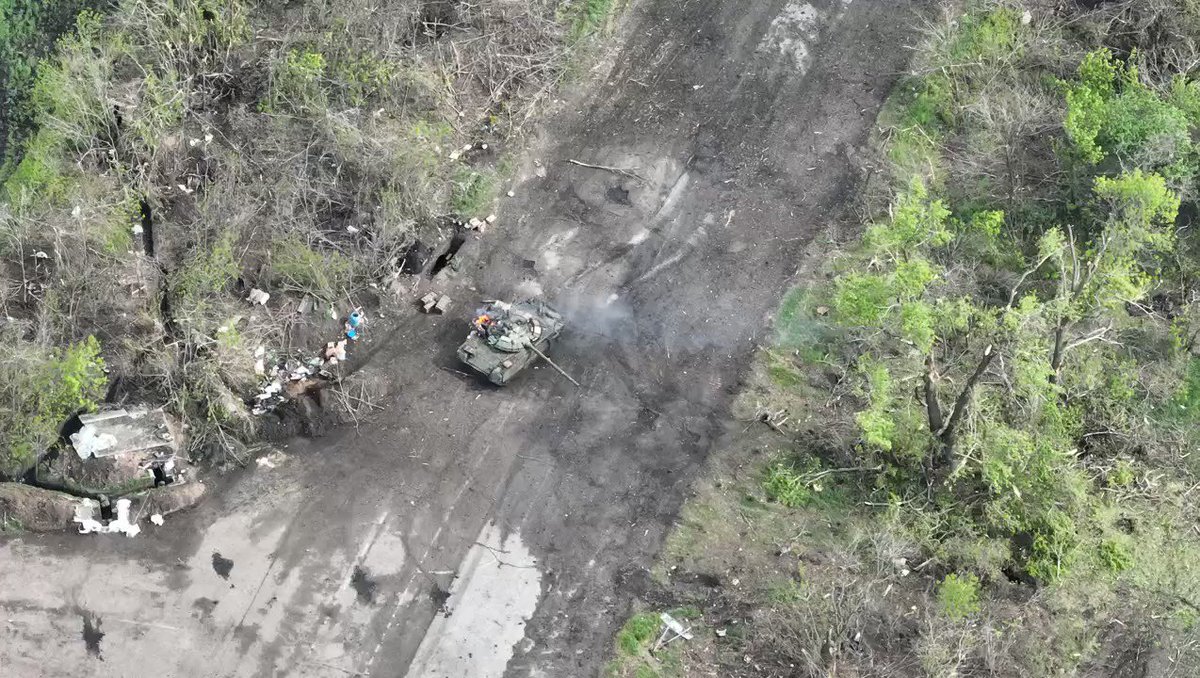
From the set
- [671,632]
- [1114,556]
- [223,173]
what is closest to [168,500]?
[223,173]

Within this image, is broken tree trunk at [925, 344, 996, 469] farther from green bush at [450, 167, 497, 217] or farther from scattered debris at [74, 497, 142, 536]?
scattered debris at [74, 497, 142, 536]

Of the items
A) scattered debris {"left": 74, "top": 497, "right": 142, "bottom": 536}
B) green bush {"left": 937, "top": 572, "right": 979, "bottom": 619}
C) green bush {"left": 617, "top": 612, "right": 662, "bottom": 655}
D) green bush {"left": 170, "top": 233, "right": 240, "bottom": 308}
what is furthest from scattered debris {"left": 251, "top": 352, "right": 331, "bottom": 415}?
green bush {"left": 937, "top": 572, "right": 979, "bottom": 619}

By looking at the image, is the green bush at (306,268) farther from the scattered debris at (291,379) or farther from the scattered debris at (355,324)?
the scattered debris at (291,379)

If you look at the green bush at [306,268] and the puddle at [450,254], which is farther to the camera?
the puddle at [450,254]

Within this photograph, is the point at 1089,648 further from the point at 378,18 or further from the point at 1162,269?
the point at 378,18

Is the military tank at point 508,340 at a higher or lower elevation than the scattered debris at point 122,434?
higher

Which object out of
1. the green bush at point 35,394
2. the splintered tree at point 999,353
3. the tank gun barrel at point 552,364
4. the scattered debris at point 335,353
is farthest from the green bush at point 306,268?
the splintered tree at point 999,353
